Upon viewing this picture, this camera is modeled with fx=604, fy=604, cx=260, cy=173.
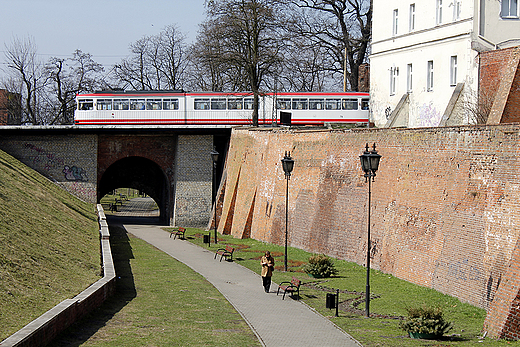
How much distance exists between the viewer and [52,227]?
65.2ft

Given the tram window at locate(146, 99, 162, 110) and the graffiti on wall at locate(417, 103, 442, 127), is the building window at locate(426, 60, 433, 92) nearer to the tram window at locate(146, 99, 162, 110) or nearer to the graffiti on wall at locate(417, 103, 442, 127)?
the graffiti on wall at locate(417, 103, 442, 127)

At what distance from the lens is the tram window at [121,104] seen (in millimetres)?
38438

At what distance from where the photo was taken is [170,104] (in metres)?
38.7

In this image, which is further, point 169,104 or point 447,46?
point 169,104

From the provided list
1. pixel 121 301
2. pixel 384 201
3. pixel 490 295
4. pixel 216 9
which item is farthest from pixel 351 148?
pixel 216 9

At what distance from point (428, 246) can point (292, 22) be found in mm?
27353

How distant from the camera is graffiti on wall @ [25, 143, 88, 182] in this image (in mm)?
35000

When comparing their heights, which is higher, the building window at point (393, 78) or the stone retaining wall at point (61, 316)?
the building window at point (393, 78)

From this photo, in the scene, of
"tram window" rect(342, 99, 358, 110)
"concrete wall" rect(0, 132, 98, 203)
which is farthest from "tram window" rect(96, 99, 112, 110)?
"tram window" rect(342, 99, 358, 110)

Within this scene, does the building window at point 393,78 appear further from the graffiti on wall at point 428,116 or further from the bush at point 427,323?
the bush at point 427,323

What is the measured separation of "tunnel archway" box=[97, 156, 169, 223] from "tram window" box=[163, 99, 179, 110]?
4396 millimetres

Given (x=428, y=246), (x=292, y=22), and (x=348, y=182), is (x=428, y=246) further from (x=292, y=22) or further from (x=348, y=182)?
(x=292, y=22)

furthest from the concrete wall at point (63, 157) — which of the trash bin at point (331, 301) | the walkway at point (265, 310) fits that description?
the trash bin at point (331, 301)

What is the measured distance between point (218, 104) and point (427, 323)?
28.1 m
